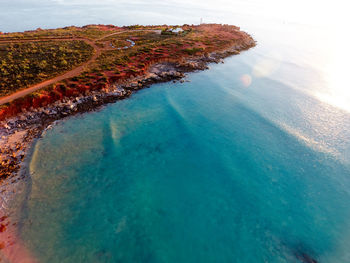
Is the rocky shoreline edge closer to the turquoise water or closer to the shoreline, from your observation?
the shoreline

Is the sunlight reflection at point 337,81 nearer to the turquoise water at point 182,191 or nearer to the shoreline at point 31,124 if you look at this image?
the turquoise water at point 182,191

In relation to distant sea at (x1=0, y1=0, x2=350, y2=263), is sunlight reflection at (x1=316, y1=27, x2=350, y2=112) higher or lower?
higher

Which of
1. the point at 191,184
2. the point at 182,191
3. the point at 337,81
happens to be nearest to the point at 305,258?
the point at 191,184

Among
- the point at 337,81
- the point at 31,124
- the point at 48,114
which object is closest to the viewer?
the point at 31,124

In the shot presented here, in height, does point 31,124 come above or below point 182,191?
above

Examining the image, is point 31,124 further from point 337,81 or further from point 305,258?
point 337,81

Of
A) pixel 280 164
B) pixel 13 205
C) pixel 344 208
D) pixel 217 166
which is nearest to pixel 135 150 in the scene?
pixel 217 166

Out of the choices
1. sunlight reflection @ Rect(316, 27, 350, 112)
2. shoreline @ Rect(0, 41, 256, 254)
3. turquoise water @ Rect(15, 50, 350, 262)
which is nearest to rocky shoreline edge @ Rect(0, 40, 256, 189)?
shoreline @ Rect(0, 41, 256, 254)
